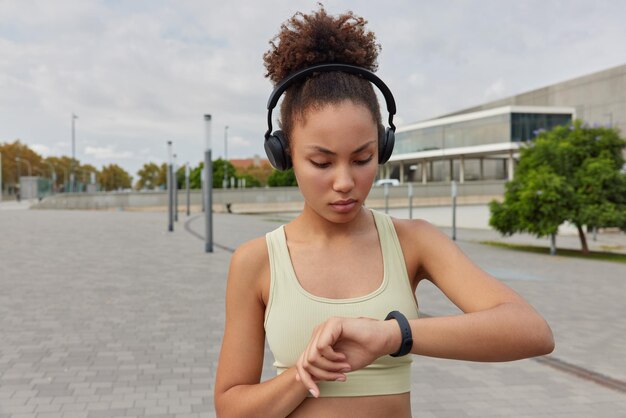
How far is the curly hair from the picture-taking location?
1.41 metres

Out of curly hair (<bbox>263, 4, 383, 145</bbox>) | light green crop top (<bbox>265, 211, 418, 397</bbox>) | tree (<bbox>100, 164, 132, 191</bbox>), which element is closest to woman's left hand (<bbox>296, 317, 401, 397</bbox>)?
light green crop top (<bbox>265, 211, 418, 397</bbox>)

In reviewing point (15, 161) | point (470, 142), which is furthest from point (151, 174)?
point (470, 142)

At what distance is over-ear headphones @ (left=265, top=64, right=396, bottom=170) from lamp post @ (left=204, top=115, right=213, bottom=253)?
13954 mm

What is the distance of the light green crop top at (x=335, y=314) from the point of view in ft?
4.42

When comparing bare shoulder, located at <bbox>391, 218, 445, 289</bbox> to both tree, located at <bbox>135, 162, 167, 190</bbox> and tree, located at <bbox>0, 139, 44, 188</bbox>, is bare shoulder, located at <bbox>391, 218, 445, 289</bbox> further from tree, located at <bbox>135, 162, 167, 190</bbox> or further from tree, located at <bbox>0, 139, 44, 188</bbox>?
tree, located at <bbox>135, 162, 167, 190</bbox>

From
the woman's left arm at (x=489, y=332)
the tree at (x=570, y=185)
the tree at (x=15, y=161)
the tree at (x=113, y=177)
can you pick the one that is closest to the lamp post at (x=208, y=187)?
the tree at (x=570, y=185)

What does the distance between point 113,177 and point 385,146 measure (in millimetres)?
148461

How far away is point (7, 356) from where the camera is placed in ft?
19.1

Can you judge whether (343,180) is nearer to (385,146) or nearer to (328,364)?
(385,146)

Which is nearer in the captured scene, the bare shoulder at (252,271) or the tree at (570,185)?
the bare shoulder at (252,271)

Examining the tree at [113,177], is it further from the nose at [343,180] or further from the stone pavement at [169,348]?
the nose at [343,180]

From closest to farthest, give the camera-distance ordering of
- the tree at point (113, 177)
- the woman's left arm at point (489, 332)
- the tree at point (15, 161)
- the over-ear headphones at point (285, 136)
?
the woman's left arm at point (489, 332) < the over-ear headphones at point (285, 136) < the tree at point (15, 161) < the tree at point (113, 177)

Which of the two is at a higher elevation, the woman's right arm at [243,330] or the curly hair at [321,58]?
the curly hair at [321,58]

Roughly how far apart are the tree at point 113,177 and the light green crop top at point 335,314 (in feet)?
467
